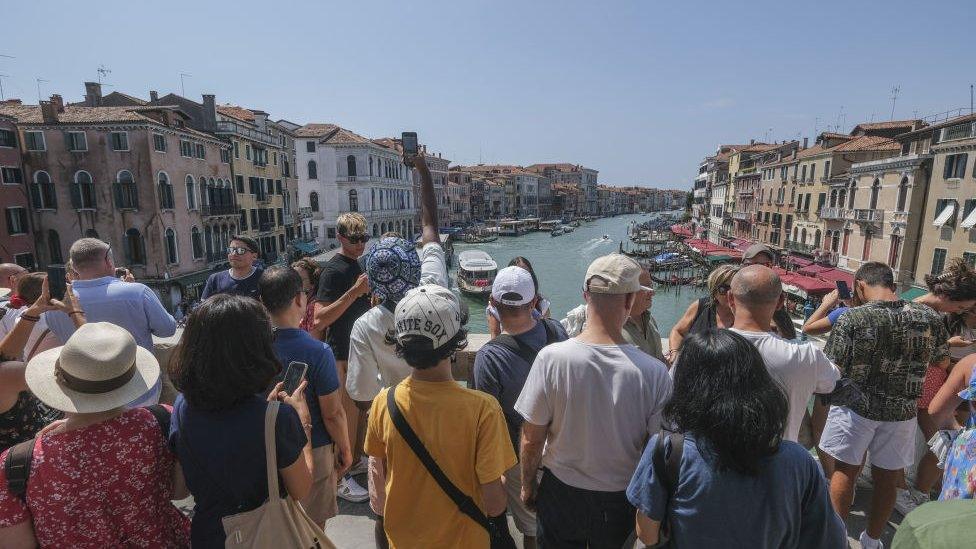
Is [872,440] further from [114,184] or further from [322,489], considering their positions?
[114,184]

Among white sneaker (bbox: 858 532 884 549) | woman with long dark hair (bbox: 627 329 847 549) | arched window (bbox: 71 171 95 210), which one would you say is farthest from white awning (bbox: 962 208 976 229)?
arched window (bbox: 71 171 95 210)

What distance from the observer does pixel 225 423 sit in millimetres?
1547

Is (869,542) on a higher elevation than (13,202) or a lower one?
lower

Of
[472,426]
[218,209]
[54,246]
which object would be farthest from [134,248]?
[472,426]

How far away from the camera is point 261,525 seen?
1.55m

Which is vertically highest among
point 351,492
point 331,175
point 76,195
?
point 331,175

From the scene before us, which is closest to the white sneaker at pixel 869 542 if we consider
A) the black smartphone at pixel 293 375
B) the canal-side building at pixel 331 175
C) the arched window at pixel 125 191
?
the black smartphone at pixel 293 375

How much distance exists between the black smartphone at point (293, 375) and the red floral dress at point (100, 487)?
0.43 metres

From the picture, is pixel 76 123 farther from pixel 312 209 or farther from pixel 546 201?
pixel 546 201

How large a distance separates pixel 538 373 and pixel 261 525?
42.1 inches

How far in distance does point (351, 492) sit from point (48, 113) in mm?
28074

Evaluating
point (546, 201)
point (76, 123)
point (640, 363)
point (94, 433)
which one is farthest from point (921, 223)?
point (546, 201)

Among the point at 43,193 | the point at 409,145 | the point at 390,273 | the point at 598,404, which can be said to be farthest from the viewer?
the point at 43,193

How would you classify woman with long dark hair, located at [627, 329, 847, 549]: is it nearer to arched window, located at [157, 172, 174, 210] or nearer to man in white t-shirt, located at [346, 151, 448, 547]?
man in white t-shirt, located at [346, 151, 448, 547]
